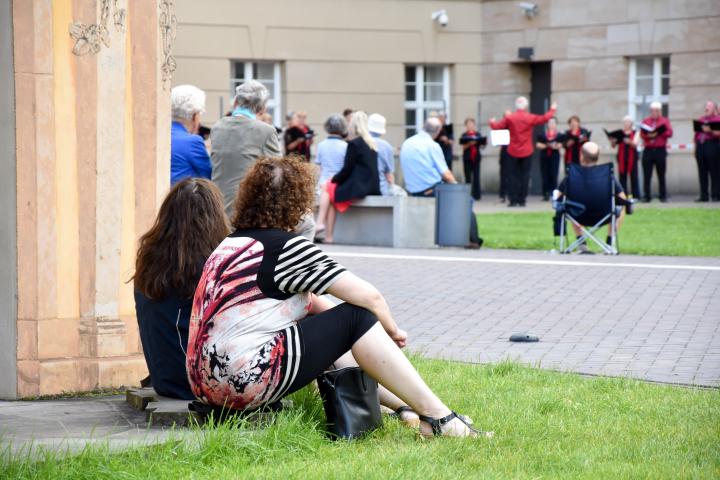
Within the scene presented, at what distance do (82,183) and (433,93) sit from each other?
2294 cm

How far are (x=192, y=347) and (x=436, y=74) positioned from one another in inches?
950

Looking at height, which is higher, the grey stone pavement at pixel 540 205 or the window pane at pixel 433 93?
the window pane at pixel 433 93

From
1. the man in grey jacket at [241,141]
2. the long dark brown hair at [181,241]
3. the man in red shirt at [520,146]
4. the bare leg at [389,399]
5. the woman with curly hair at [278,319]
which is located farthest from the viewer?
the man in red shirt at [520,146]

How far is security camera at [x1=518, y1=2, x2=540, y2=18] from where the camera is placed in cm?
2805

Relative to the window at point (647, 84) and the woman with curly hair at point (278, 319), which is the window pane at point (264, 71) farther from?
the woman with curly hair at point (278, 319)

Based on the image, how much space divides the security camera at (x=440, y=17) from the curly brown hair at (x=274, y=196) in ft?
75.3

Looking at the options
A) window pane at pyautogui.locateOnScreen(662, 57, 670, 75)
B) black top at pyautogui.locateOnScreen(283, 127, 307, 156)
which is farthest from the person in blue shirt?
window pane at pyautogui.locateOnScreen(662, 57, 670, 75)

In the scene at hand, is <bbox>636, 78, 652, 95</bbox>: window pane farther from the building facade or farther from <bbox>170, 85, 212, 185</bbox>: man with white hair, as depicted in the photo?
<bbox>170, 85, 212, 185</bbox>: man with white hair

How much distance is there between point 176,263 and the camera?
5988 millimetres

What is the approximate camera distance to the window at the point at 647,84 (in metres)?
27.4

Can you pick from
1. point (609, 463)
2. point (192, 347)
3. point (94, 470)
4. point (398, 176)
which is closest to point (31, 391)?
point (192, 347)

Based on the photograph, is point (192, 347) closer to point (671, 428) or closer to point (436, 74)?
point (671, 428)

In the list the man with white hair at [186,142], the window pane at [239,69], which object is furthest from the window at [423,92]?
the man with white hair at [186,142]

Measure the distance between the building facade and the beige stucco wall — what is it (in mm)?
19475
